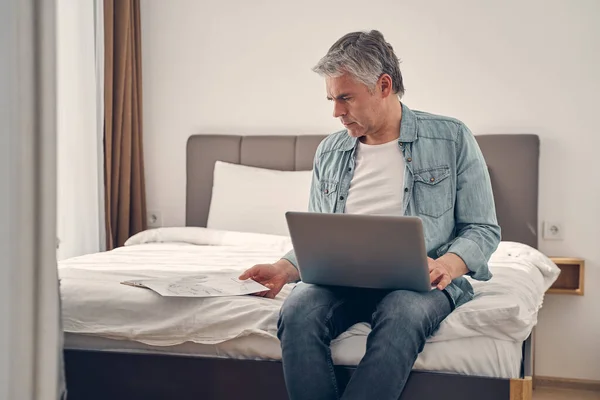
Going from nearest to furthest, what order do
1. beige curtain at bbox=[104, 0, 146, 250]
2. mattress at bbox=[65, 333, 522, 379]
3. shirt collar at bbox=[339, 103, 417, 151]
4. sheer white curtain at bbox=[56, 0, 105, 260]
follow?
mattress at bbox=[65, 333, 522, 379] < shirt collar at bbox=[339, 103, 417, 151] < sheer white curtain at bbox=[56, 0, 105, 260] < beige curtain at bbox=[104, 0, 146, 250]

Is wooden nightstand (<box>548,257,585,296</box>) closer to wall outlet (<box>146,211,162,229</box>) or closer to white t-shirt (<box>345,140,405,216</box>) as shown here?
white t-shirt (<box>345,140,405,216</box>)

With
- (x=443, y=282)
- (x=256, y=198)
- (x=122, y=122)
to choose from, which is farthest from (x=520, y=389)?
(x=122, y=122)

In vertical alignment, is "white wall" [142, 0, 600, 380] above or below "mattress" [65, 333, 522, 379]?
above

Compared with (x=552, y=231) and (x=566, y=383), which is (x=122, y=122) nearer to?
(x=552, y=231)

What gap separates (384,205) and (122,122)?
7.12ft

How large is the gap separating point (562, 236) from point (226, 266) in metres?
1.64

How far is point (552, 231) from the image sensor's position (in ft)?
11.4

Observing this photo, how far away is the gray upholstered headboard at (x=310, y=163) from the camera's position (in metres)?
3.46

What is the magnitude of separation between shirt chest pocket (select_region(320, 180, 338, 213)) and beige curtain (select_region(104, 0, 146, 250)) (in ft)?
6.05

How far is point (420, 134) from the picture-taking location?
2129 millimetres

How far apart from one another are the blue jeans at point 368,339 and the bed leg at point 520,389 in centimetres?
22

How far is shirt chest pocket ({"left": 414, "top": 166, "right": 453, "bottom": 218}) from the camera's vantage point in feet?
6.73

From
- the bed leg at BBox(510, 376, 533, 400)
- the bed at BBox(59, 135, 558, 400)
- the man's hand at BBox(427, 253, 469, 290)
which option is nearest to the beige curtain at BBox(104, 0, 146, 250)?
the bed at BBox(59, 135, 558, 400)

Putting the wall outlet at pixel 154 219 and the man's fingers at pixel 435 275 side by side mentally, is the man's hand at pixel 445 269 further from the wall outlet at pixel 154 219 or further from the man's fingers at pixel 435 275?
the wall outlet at pixel 154 219
